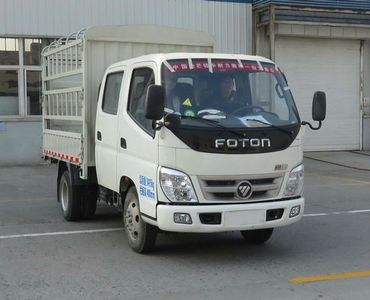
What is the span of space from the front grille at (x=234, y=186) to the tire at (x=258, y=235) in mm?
971

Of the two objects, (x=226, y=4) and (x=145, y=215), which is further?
(x=226, y=4)

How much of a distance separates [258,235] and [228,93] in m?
1.94

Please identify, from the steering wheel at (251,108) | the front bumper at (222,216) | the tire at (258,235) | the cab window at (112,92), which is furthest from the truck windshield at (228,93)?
the tire at (258,235)

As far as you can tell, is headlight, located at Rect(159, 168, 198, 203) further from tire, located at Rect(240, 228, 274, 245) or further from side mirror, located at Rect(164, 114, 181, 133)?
tire, located at Rect(240, 228, 274, 245)

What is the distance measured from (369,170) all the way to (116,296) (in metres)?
12.7

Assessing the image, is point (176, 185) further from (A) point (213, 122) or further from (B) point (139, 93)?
(B) point (139, 93)

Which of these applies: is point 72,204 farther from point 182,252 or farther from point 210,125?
point 210,125

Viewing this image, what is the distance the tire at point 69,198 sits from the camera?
871 centimetres

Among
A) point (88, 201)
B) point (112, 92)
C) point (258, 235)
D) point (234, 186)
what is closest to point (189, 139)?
point (234, 186)

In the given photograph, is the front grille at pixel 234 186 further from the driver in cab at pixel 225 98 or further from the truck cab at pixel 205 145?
the driver in cab at pixel 225 98

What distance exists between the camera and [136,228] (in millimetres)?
6867

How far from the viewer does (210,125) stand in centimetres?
625

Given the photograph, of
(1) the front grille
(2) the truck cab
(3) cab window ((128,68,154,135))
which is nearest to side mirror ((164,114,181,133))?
(2) the truck cab

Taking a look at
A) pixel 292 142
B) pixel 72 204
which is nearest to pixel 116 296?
pixel 292 142
